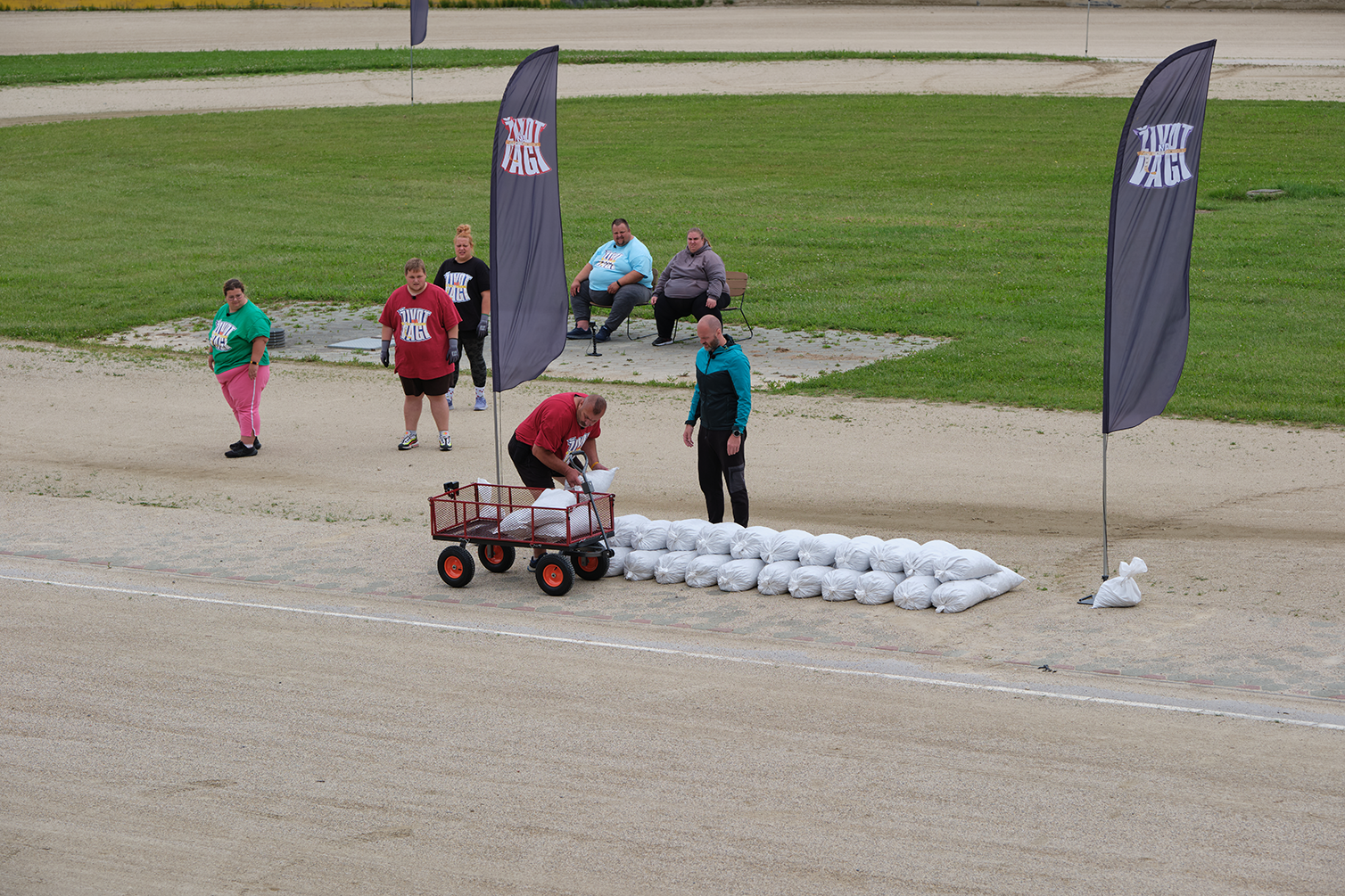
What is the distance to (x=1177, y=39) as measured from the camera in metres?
56.0

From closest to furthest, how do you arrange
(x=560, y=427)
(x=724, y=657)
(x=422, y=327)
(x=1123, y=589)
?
(x=724, y=657), (x=1123, y=589), (x=560, y=427), (x=422, y=327)

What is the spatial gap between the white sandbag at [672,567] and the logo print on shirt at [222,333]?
6.28 meters

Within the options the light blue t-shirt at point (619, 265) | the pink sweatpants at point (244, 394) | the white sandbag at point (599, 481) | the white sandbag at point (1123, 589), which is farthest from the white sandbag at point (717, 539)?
the light blue t-shirt at point (619, 265)

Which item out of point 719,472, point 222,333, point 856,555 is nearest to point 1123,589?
point 856,555

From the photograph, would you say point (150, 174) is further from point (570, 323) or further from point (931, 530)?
point (931, 530)

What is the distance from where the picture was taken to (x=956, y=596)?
10086 mm

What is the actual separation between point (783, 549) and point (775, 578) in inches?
10.1

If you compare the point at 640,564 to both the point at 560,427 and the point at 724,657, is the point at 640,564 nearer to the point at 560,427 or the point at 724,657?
the point at 560,427

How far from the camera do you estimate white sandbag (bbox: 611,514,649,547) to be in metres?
11.2

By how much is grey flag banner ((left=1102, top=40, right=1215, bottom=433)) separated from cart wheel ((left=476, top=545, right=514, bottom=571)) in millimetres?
4667

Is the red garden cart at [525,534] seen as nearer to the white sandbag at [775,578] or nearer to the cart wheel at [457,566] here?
the cart wheel at [457,566]

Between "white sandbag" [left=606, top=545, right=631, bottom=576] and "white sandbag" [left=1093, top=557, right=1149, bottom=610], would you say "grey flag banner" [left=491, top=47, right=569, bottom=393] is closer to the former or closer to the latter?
"white sandbag" [left=606, top=545, right=631, bottom=576]

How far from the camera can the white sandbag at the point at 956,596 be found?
33.1 feet

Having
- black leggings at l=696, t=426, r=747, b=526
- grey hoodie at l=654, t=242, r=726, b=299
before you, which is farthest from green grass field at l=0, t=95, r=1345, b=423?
black leggings at l=696, t=426, r=747, b=526
